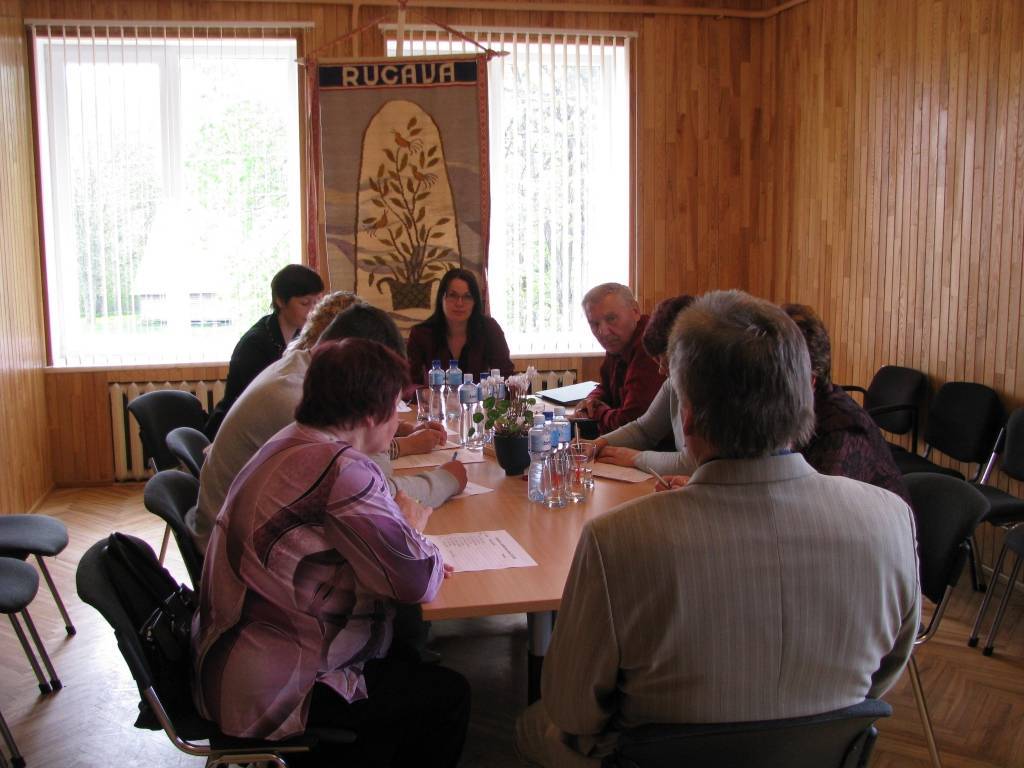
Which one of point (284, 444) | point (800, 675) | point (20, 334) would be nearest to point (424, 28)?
point (20, 334)

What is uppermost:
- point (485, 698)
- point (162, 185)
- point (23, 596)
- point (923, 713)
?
point (162, 185)

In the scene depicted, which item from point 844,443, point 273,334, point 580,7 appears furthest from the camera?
point 580,7

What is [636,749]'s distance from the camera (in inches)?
55.2

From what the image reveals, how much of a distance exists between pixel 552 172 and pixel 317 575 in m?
4.74

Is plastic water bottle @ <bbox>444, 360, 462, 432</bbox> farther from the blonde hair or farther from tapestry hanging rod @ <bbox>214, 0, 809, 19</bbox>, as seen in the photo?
tapestry hanging rod @ <bbox>214, 0, 809, 19</bbox>

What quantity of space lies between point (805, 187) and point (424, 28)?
2.64 meters

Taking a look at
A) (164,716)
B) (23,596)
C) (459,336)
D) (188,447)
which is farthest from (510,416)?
(459,336)

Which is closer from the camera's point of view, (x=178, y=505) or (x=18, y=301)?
(x=178, y=505)

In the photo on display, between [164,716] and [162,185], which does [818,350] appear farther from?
[162,185]

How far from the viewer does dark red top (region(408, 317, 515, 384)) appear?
486 cm

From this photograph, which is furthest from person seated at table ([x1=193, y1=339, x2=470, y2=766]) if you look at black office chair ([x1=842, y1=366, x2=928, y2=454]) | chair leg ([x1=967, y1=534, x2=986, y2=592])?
black office chair ([x1=842, y1=366, x2=928, y2=454])

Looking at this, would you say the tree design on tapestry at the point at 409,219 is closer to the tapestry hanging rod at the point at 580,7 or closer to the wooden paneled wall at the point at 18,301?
the tapestry hanging rod at the point at 580,7

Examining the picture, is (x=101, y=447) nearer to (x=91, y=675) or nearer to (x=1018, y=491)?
(x=91, y=675)

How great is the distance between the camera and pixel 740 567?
53.9 inches
